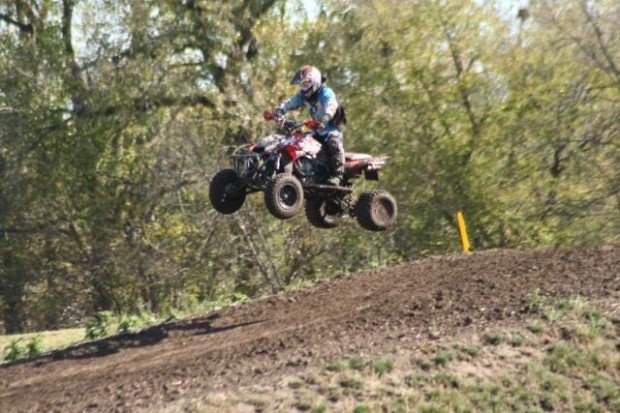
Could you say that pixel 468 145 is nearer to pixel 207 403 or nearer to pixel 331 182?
pixel 331 182

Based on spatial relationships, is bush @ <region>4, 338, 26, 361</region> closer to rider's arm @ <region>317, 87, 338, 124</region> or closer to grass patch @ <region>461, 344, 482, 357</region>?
rider's arm @ <region>317, 87, 338, 124</region>

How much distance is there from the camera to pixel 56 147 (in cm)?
2470

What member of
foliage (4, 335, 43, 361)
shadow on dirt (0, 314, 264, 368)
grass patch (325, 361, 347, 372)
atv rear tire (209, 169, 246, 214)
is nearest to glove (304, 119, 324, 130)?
A: atv rear tire (209, 169, 246, 214)

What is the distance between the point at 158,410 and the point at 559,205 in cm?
1604

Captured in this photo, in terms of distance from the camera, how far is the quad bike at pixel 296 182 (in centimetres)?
1189

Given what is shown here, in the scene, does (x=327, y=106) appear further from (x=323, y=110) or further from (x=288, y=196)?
(x=288, y=196)

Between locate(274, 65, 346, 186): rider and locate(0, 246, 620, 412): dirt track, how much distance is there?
6.10ft

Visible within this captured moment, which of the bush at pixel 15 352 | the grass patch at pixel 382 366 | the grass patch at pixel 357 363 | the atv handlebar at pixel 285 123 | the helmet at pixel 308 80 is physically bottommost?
the grass patch at pixel 382 366

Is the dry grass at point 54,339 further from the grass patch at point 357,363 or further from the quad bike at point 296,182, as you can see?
the grass patch at point 357,363

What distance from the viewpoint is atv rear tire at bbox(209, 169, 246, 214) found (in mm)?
12461

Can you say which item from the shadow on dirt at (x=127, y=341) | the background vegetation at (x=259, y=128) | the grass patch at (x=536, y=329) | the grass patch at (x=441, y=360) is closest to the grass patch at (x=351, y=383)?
the grass patch at (x=441, y=360)

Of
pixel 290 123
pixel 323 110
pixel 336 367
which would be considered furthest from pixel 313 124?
pixel 336 367

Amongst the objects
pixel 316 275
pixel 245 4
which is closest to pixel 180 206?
pixel 316 275

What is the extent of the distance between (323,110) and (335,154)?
0.76m
